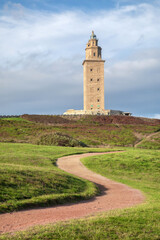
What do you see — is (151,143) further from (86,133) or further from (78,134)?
(78,134)

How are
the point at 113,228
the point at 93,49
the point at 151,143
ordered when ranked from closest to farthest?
the point at 113,228
the point at 151,143
the point at 93,49

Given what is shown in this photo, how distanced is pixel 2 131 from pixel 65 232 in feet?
126

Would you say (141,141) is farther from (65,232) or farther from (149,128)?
(65,232)

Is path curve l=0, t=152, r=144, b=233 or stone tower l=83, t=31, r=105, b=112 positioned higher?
stone tower l=83, t=31, r=105, b=112

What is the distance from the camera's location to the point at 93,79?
83188 mm

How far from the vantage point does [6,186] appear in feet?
36.4

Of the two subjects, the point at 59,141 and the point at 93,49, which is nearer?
the point at 59,141

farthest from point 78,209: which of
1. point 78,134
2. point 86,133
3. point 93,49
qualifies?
point 93,49

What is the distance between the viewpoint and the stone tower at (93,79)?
8211 centimetres

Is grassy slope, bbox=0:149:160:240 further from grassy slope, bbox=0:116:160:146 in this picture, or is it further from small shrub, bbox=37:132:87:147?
grassy slope, bbox=0:116:160:146

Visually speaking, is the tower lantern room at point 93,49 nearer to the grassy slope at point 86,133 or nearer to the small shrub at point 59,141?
the grassy slope at point 86,133

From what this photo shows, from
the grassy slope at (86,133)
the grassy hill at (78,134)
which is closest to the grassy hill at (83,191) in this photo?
the grassy hill at (78,134)

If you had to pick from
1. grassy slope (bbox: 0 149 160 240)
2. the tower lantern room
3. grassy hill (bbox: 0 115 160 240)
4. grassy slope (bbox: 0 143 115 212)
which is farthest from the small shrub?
the tower lantern room

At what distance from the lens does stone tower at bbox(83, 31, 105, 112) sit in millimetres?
82106
